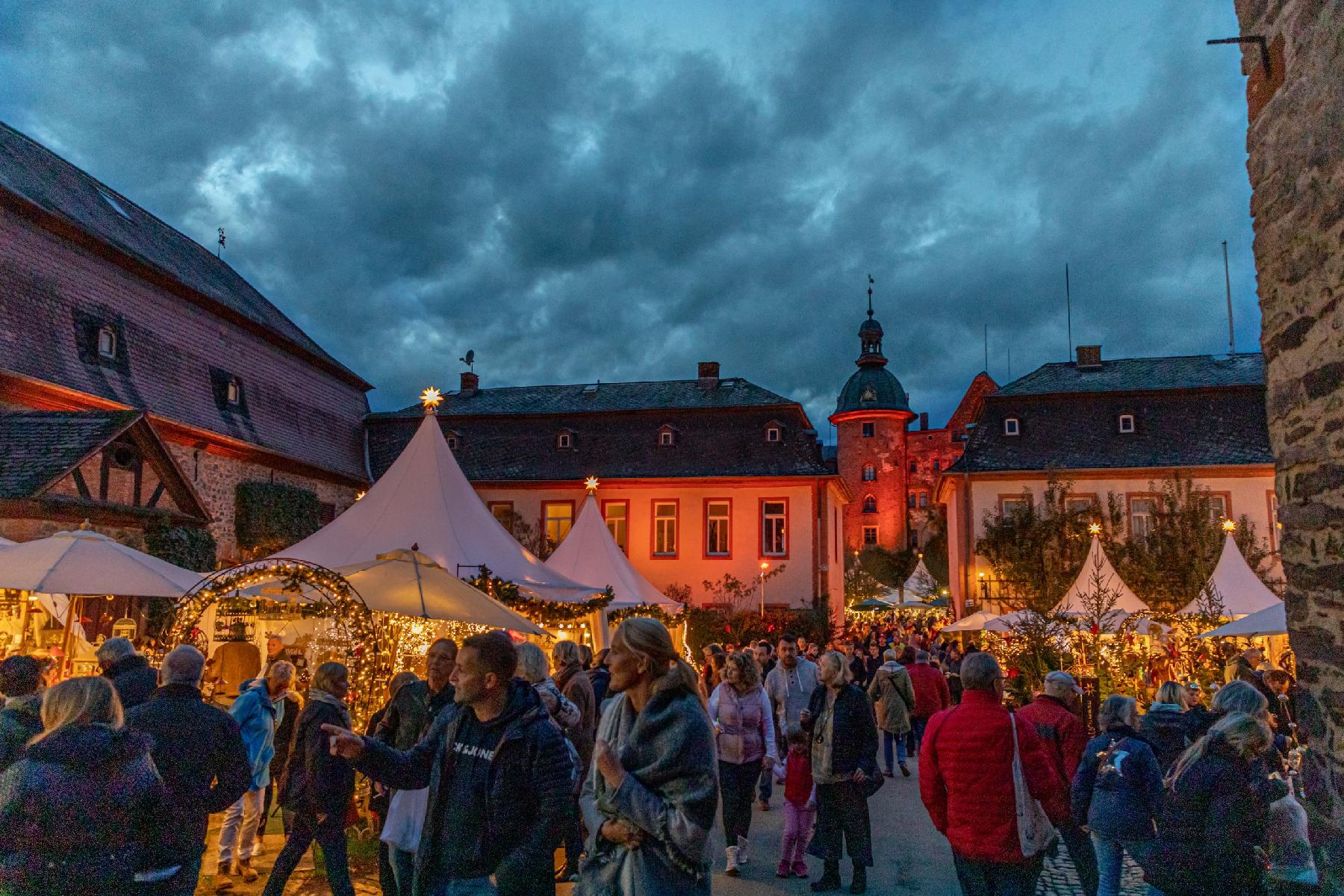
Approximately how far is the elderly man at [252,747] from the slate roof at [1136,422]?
2518 centimetres

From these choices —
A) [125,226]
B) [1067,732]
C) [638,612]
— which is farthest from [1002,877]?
[125,226]

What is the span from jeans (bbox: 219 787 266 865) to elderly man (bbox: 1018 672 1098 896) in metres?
5.78

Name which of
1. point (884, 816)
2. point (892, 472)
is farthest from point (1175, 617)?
point (892, 472)

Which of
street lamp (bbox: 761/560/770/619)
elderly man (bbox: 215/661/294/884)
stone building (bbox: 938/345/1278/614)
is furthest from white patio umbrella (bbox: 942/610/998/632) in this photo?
elderly man (bbox: 215/661/294/884)

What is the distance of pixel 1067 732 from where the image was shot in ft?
20.0

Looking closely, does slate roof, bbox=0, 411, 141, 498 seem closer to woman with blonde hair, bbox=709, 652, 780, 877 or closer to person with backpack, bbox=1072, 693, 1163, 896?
woman with blonde hair, bbox=709, 652, 780, 877

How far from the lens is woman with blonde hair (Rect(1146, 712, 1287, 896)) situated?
165 inches

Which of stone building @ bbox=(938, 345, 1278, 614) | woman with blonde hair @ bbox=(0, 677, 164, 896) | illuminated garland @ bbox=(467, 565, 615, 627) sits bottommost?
woman with blonde hair @ bbox=(0, 677, 164, 896)

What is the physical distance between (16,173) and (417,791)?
1839cm

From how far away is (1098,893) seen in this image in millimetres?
5227

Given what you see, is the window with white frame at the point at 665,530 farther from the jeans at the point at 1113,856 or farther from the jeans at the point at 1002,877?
the jeans at the point at 1002,877

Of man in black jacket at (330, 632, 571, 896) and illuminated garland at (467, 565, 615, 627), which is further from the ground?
illuminated garland at (467, 565, 615, 627)

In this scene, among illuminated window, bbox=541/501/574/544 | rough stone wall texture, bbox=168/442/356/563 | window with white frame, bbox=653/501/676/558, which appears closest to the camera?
rough stone wall texture, bbox=168/442/356/563

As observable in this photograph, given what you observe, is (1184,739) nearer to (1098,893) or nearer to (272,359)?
(1098,893)
